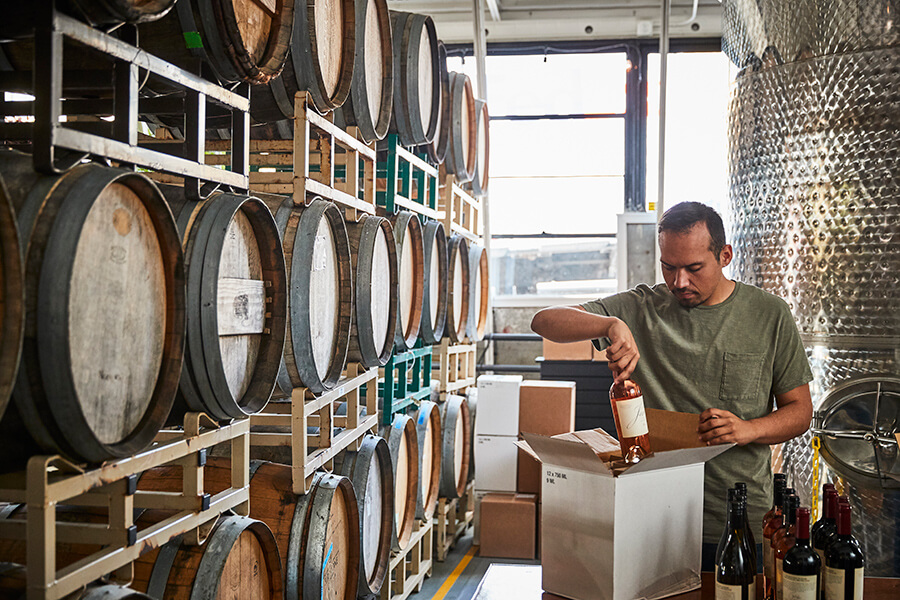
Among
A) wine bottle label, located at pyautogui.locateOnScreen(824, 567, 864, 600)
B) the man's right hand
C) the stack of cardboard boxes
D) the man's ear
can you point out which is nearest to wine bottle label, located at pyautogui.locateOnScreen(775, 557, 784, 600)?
wine bottle label, located at pyautogui.locateOnScreen(824, 567, 864, 600)

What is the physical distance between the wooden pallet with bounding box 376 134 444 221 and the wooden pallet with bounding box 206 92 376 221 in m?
0.37

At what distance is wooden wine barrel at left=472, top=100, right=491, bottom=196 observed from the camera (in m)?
6.80

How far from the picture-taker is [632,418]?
2057 millimetres

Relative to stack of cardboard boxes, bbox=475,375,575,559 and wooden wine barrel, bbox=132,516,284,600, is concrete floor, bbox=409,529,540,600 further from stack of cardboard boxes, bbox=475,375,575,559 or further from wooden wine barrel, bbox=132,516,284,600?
wooden wine barrel, bbox=132,516,284,600

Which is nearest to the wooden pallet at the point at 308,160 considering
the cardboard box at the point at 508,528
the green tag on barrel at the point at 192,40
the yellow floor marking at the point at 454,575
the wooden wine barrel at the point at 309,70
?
the wooden wine barrel at the point at 309,70

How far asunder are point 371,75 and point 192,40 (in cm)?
171

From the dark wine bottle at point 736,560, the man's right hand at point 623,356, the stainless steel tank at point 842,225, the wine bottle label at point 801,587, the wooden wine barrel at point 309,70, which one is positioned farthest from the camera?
the stainless steel tank at point 842,225

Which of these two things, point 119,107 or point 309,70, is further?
point 309,70

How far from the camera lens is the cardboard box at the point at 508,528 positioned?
5738 mm

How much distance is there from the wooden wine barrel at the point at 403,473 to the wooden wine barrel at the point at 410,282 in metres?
0.50

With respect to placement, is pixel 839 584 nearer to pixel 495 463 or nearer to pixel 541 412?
pixel 541 412

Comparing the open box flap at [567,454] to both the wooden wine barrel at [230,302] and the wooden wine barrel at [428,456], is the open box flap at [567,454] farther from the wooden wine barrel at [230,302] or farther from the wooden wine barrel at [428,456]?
the wooden wine barrel at [428,456]

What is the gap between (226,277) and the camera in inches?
92.9

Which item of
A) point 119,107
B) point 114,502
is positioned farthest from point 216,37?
point 114,502
